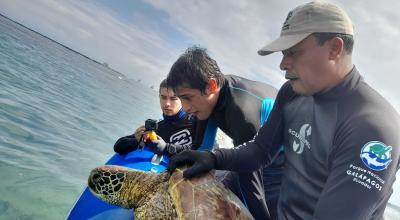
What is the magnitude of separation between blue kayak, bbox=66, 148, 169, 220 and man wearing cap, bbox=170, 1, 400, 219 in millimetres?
987

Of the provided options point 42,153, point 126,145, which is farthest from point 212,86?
point 42,153

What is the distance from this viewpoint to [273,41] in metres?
2.01

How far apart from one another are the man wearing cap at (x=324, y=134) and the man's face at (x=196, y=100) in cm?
61

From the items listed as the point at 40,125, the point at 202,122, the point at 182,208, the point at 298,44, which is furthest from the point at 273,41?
the point at 40,125

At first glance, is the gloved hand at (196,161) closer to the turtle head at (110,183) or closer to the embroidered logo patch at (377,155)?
the turtle head at (110,183)

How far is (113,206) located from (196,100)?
4.08 ft

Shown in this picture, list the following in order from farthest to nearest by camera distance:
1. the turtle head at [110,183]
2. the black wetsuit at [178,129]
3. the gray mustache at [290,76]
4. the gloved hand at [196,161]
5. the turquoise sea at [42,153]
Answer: the turquoise sea at [42,153], the black wetsuit at [178,129], the turtle head at [110,183], the gloved hand at [196,161], the gray mustache at [290,76]

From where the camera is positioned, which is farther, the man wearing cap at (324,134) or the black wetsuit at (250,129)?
the black wetsuit at (250,129)

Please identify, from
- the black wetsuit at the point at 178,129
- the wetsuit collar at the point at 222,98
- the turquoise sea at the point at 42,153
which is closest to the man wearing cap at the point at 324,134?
the wetsuit collar at the point at 222,98

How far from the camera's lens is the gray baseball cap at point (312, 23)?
181 cm

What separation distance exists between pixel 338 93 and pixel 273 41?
47cm

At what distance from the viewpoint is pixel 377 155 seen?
4.68 feet

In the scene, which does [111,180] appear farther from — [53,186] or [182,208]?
[53,186]

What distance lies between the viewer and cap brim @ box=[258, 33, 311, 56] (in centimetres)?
184
